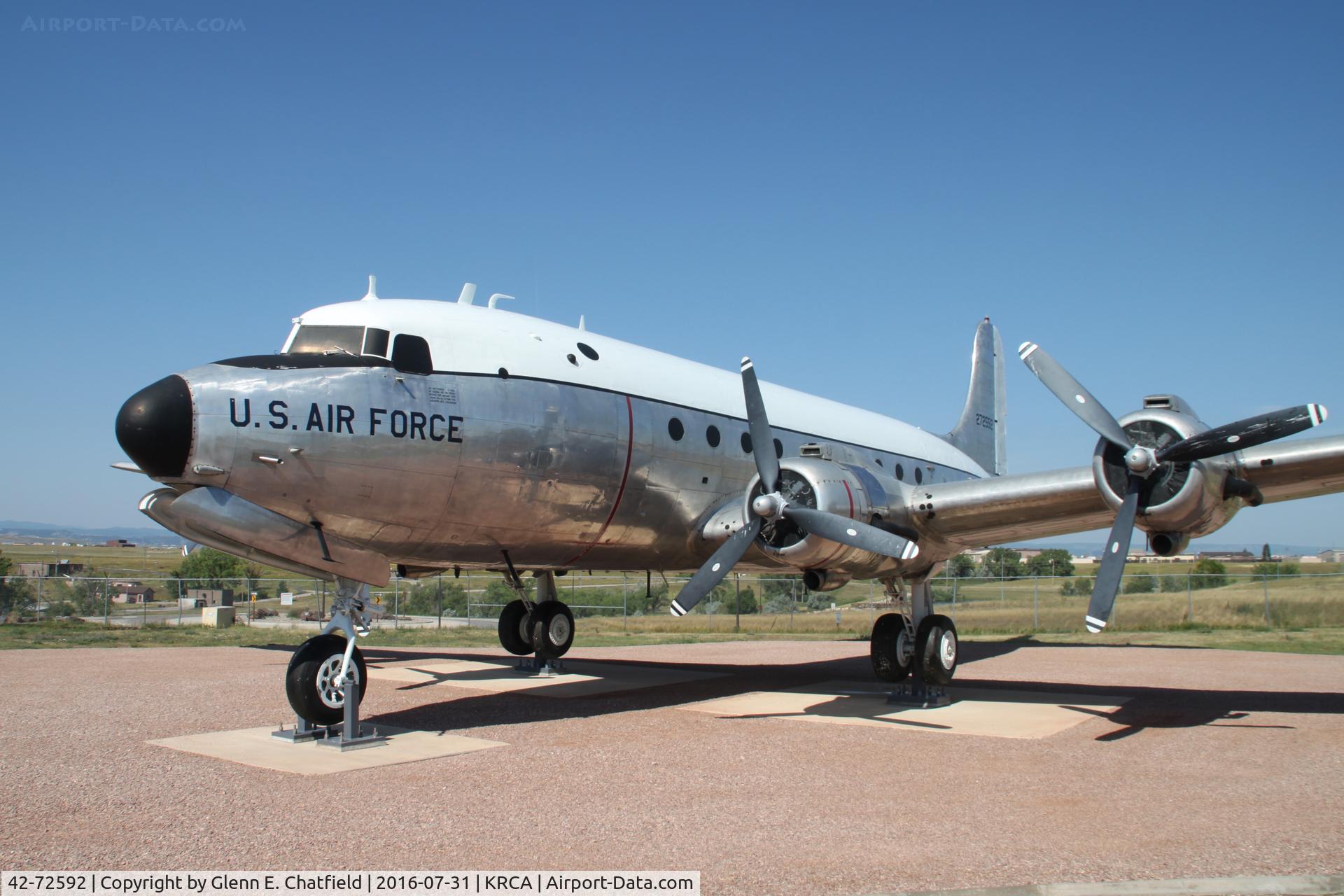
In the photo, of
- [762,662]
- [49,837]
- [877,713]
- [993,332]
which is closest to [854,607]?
[993,332]

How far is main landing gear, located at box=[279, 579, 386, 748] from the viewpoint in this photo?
942 centimetres

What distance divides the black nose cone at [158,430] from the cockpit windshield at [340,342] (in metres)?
1.57

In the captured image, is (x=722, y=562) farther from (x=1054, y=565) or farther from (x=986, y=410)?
(x=1054, y=565)

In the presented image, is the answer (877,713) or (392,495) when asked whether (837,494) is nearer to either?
(877,713)

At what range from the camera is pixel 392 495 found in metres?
9.98

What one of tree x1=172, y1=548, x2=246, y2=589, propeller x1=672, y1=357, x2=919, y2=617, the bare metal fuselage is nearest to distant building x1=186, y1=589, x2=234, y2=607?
tree x1=172, y1=548, x2=246, y2=589

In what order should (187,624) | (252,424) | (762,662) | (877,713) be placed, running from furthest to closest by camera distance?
(187,624) < (762,662) < (877,713) < (252,424)

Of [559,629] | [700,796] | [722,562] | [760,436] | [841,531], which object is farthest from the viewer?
[559,629]

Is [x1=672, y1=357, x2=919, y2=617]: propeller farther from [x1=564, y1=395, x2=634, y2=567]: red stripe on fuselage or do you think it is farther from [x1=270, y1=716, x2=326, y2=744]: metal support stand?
[x1=270, y1=716, x2=326, y2=744]: metal support stand

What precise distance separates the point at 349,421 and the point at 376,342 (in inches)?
41.6

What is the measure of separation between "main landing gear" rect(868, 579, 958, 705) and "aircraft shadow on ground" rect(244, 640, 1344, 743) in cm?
102

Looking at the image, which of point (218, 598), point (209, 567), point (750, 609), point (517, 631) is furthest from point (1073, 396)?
point (209, 567)

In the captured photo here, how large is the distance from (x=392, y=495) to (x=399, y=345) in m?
1.57

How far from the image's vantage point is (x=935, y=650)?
13.0 metres
